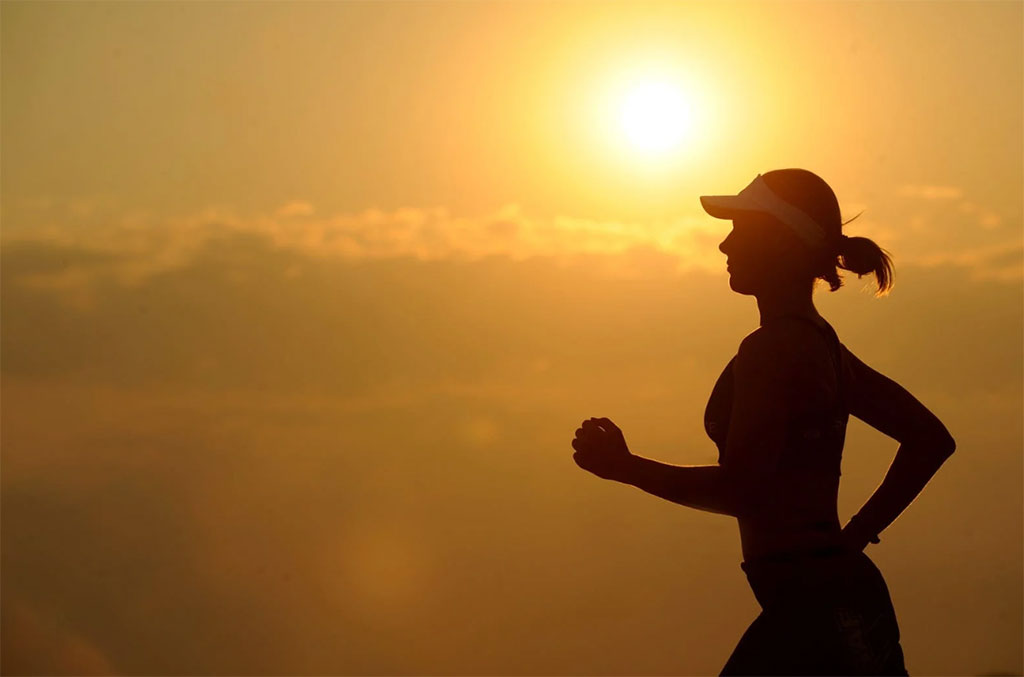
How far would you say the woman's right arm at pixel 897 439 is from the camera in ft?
17.1

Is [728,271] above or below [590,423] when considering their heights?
above

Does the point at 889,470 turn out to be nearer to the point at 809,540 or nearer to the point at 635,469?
the point at 809,540

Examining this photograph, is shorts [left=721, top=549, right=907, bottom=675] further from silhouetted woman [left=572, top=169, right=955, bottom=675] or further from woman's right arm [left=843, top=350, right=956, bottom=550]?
woman's right arm [left=843, top=350, right=956, bottom=550]

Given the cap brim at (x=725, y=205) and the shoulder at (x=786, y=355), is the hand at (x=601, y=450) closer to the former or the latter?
the shoulder at (x=786, y=355)

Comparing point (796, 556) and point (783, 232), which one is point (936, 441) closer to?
point (796, 556)

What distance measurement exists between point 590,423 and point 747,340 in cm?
58

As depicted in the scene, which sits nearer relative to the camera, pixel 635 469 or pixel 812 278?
pixel 635 469

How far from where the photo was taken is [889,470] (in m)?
5.40

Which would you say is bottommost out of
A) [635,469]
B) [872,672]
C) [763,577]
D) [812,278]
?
[872,672]

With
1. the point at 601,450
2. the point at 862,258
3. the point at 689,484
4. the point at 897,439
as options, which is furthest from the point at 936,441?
the point at 601,450

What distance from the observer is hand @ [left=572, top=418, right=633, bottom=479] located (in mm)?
4691

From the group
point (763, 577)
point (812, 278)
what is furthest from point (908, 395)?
point (763, 577)

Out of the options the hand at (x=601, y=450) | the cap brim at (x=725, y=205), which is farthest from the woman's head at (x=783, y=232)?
the hand at (x=601, y=450)

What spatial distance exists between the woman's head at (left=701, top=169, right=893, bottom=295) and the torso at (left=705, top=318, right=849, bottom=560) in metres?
0.24
